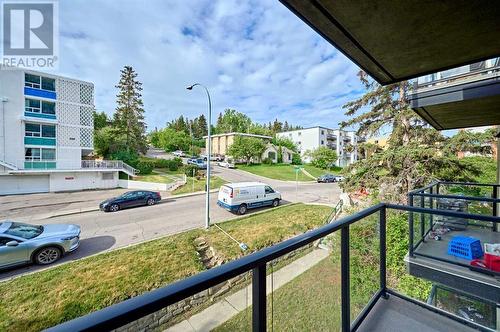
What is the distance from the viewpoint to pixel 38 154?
20297mm

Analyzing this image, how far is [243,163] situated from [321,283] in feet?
131

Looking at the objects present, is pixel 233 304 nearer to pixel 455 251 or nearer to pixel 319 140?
pixel 455 251

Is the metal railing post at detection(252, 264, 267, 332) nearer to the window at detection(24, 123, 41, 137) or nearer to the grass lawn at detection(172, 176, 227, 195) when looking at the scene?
the grass lawn at detection(172, 176, 227, 195)

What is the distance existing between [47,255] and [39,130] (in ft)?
60.9

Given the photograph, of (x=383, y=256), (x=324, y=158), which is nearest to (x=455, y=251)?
(x=383, y=256)

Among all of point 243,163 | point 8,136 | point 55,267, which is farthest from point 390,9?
point 243,163

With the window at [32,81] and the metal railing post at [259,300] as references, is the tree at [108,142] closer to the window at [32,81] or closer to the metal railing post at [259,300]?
the window at [32,81]

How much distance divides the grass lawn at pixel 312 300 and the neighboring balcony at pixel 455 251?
132 centimetres

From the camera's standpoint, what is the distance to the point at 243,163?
4188cm

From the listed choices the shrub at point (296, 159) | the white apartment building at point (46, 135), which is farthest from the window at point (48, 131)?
the shrub at point (296, 159)

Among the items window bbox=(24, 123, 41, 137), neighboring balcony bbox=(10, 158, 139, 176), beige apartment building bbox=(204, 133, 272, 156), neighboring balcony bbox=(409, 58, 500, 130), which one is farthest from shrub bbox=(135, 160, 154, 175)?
neighboring balcony bbox=(409, 58, 500, 130)

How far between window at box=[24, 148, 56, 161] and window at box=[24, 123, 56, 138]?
1276mm

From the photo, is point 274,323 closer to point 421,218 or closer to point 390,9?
point 390,9

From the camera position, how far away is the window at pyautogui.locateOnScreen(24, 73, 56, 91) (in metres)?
19.7
